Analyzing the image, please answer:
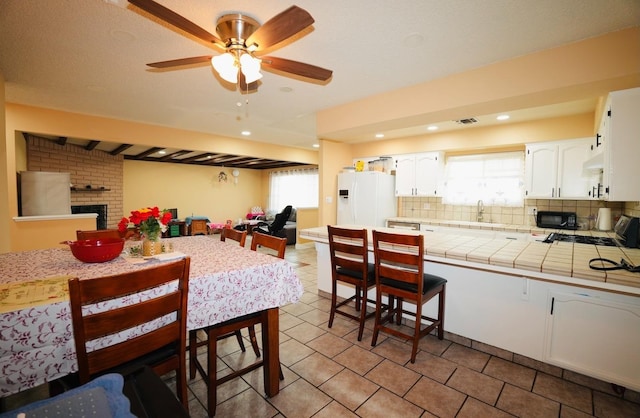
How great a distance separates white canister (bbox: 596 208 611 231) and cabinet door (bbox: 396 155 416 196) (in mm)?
2376

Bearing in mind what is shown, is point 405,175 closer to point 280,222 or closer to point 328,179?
point 328,179

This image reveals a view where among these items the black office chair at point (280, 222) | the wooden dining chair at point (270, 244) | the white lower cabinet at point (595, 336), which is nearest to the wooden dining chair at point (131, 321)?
the wooden dining chair at point (270, 244)

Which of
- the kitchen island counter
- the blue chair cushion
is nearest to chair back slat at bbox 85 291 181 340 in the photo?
the blue chair cushion

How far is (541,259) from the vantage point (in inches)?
72.8

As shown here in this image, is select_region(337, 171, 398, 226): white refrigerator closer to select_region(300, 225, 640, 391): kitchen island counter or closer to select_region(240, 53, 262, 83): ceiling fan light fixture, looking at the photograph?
select_region(300, 225, 640, 391): kitchen island counter

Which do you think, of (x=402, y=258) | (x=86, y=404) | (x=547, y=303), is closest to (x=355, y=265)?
(x=402, y=258)

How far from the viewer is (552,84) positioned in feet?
6.98

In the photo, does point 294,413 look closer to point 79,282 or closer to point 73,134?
point 79,282

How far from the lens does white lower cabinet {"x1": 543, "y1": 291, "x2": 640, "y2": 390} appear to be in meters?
1.67

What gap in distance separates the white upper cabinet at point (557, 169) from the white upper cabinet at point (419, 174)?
1.23m

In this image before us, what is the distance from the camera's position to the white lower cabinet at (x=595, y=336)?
5.46ft

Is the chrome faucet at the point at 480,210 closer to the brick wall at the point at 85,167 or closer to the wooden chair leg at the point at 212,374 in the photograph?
the wooden chair leg at the point at 212,374

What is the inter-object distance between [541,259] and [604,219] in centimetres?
258

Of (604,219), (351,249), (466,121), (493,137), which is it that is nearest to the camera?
(351,249)
